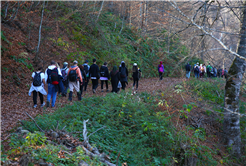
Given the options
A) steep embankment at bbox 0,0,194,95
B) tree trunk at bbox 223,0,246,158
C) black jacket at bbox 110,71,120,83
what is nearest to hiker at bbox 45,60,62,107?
steep embankment at bbox 0,0,194,95

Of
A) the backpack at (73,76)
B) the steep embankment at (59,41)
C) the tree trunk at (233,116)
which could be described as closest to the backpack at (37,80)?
the backpack at (73,76)

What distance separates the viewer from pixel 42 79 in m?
9.18

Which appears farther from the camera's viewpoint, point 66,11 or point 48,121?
point 66,11

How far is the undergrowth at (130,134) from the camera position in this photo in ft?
20.8

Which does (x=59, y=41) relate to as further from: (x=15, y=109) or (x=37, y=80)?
(x=15, y=109)

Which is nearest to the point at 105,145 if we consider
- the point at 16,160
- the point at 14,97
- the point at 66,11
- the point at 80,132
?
the point at 80,132

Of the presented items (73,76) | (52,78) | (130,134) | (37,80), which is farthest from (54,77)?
(130,134)

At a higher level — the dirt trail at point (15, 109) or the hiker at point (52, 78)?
the hiker at point (52, 78)

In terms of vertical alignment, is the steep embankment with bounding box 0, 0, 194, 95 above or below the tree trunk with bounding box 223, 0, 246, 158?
above

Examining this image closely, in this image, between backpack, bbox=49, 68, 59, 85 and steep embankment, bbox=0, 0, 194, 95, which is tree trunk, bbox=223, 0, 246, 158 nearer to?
steep embankment, bbox=0, 0, 194, 95

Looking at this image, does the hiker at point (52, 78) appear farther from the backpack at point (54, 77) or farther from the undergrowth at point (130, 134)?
the undergrowth at point (130, 134)

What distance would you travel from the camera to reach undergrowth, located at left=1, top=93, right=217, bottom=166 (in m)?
6.34

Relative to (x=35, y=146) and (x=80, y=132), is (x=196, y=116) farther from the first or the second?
(x=35, y=146)

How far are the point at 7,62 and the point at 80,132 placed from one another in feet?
29.0
